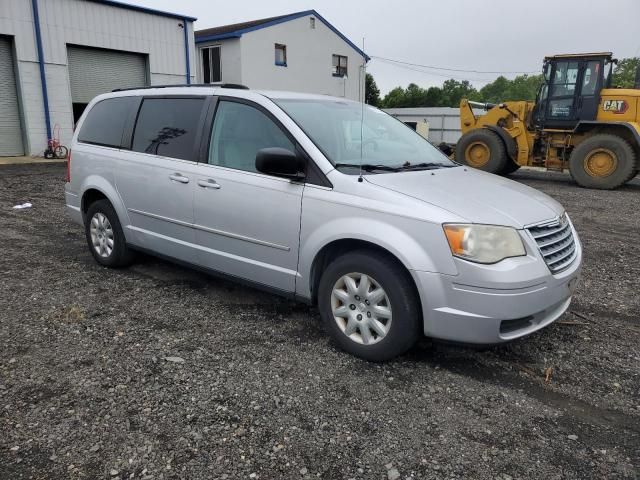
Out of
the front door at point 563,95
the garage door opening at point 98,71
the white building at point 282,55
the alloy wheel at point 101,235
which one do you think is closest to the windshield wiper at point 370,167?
the alloy wheel at point 101,235

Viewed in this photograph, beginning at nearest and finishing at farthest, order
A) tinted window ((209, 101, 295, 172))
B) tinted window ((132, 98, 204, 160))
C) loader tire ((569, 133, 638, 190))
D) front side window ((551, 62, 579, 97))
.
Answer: tinted window ((209, 101, 295, 172)) < tinted window ((132, 98, 204, 160)) < loader tire ((569, 133, 638, 190)) < front side window ((551, 62, 579, 97))

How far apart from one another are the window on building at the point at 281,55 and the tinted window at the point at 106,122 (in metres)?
22.4

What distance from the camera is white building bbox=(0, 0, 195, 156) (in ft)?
53.3

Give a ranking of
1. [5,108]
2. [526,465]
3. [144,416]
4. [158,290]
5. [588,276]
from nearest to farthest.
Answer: [526,465], [144,416], [158,290], [588,276], [5,108]

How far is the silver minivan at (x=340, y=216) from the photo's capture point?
305cm

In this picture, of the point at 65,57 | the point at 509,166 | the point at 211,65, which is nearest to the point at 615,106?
the point at 509,166

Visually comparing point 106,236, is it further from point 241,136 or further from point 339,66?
point 339,66

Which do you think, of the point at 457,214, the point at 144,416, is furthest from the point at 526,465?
the point at 144,416

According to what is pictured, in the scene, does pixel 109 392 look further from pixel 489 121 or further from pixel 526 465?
pixel 489 121

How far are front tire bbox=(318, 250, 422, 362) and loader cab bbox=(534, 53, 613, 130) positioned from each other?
11.0 meters

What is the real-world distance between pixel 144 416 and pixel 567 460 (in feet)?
7.21

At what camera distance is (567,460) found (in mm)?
2525

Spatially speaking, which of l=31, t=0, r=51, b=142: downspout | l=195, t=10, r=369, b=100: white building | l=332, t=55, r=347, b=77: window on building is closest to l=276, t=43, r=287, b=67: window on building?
l=195, t=10, r=369, b=100: white building

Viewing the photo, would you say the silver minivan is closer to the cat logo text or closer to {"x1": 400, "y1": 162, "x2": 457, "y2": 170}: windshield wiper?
{"x1": 400, "y1": 162, "x2": 457, "y2": 170}: windshield wiper
